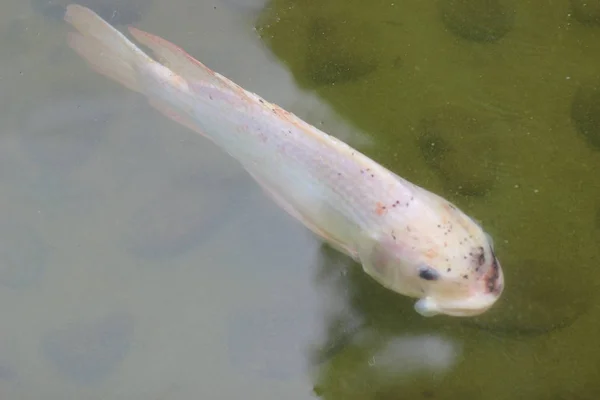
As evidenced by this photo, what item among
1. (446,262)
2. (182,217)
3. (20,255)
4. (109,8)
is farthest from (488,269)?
(109,8)

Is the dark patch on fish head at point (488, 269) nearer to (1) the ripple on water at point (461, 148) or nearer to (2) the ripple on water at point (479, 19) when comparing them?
(1) the ripple on water at point (461, 148)

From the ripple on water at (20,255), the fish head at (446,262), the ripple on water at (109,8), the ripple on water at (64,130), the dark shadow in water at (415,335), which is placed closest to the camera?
the fish head at (446,262)

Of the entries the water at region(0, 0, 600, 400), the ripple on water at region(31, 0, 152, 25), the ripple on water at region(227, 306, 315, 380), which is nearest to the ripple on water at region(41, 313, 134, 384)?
the water at region(0, 0, 600, 400)

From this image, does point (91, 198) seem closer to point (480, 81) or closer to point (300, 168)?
point (300, 168)

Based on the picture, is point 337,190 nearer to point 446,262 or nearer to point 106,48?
point 446,262

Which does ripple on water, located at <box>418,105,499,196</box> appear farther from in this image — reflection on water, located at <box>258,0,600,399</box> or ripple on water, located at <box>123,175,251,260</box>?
ripple on water, located at <box>123,175,251,260</box>

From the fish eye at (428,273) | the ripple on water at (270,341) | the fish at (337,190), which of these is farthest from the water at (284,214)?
the fish eye at (428,273)

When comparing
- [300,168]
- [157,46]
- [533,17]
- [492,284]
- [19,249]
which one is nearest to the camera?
[492,284]

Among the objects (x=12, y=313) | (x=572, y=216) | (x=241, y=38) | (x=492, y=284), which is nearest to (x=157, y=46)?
(x=241, y=38)
